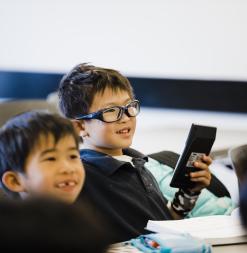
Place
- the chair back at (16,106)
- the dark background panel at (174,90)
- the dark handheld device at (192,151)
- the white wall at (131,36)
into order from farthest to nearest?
the dark background panel at (174,90) < the white wall at (131,36) < the chair back at (16,106) < the dark handheld device at (192,151)

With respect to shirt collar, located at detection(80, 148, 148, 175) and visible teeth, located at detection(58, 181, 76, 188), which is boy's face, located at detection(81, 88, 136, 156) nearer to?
shirt collar, located at detection(80, 148, 148, 175)

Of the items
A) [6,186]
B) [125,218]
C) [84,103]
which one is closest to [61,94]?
[84,103]

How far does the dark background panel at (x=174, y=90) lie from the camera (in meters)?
3.80

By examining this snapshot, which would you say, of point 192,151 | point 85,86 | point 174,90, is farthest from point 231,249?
point 174,90

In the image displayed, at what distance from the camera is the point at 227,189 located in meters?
2.02

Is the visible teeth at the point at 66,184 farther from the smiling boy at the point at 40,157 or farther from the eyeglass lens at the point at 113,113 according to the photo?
the eyeglass lens at the point at 113,113

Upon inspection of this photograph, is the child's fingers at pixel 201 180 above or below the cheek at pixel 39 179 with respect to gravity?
below

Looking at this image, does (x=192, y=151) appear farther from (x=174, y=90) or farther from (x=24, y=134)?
(x=174, y=90)

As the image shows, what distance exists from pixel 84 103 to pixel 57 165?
543 millimetres

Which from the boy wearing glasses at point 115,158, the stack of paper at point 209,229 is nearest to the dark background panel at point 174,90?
the boy wearing glasses at point 115,158

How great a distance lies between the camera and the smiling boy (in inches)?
47.1

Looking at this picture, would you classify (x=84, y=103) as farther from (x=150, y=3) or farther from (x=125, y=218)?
(x=150, y=3)

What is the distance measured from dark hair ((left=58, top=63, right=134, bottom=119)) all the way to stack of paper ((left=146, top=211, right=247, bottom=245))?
51cm

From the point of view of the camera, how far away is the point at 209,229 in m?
1.36
